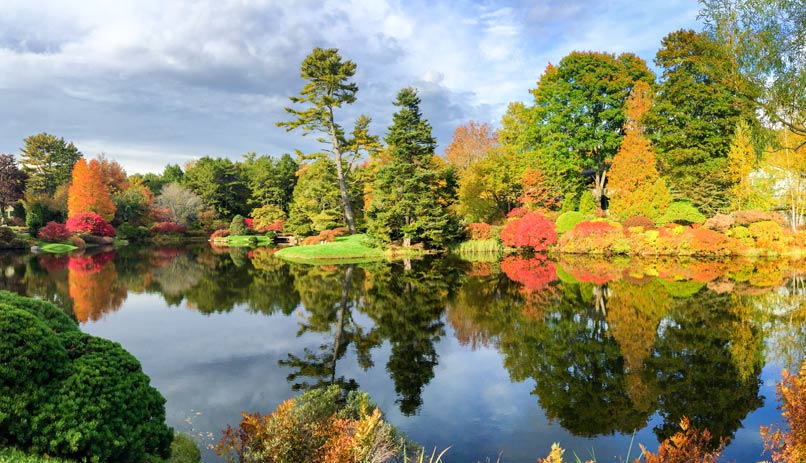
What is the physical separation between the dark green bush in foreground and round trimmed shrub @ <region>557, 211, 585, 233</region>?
2896cm

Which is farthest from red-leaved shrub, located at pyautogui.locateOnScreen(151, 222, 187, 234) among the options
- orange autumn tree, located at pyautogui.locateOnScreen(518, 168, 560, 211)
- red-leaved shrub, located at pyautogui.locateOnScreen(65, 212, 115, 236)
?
orange autumn tree, located at pyautogui.locateOnScreen(518, 168, 560, 211)

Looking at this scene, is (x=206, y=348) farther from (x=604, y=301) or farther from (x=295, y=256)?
(x=295, y=256)

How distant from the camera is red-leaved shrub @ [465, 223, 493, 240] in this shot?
30.9m

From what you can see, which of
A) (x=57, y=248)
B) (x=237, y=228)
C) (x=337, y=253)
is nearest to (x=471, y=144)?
(x=337, y=253)

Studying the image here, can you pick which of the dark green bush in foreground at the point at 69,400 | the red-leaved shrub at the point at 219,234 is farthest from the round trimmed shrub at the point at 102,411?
the red-leaved shrub at the point at 219,234

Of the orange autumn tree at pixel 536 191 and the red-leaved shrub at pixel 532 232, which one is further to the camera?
the orange autumn tree at pixel 536 191

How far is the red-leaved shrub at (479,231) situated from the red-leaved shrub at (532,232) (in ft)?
4.21

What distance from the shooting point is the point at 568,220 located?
29922 mm

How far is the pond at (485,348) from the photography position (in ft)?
19.5

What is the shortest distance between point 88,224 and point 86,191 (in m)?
4.59

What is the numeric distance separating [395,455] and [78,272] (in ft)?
73.1

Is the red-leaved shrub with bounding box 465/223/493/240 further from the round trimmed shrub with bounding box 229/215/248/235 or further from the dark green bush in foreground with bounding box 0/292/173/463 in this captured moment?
the dark green bush in foreground with bounding box 0/292/173/463

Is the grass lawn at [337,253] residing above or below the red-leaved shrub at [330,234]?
below

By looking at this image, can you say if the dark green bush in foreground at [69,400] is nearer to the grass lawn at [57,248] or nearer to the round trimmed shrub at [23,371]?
the round trimmed shrub at [23,371]
